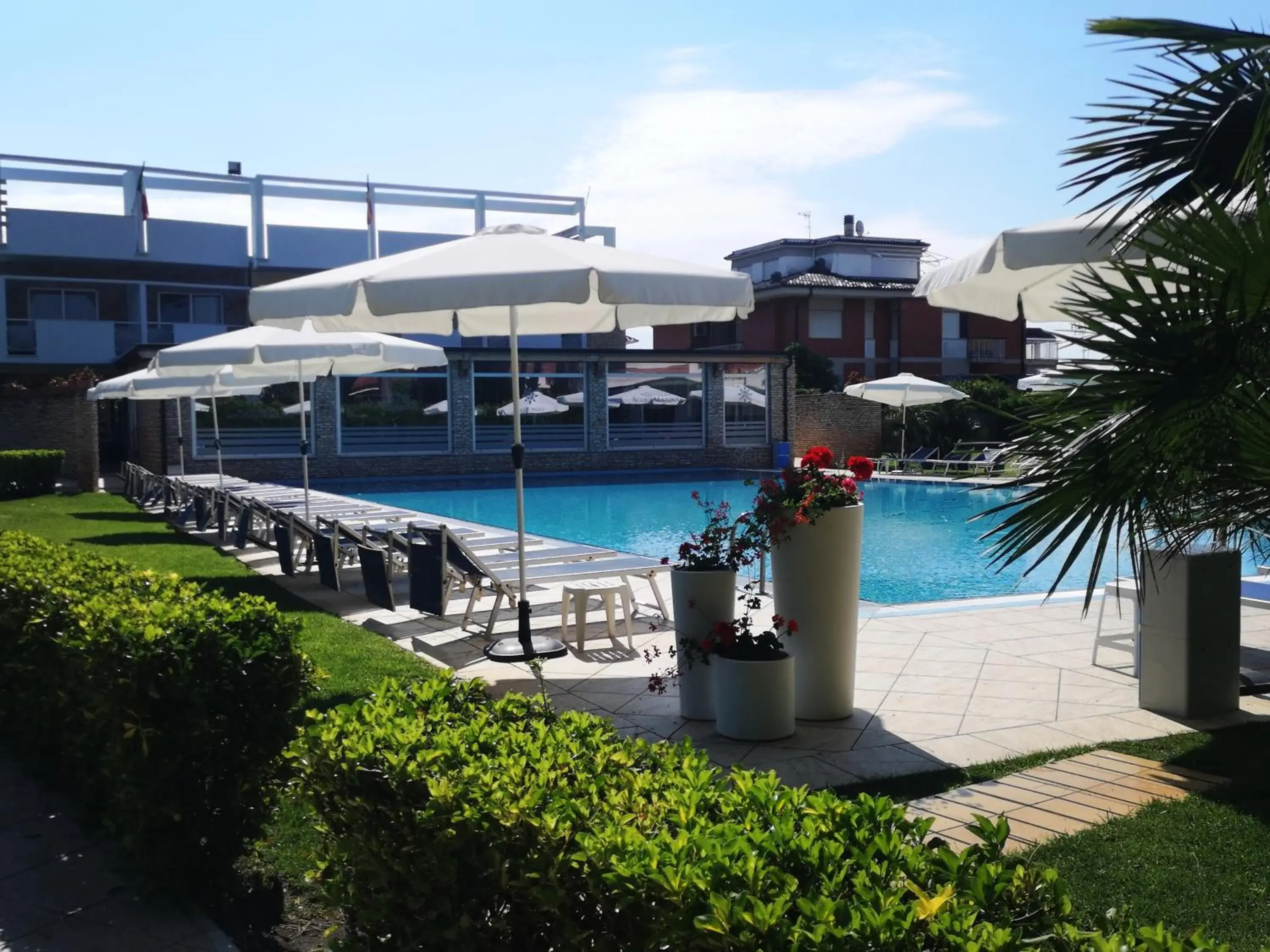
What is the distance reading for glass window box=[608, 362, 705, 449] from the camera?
30.1 meters

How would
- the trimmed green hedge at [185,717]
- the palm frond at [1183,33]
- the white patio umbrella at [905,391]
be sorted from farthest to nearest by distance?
the white patio umbrella at [905,391] < the palm frond at [1183,33] < the trimmed green hedge at [185,717]

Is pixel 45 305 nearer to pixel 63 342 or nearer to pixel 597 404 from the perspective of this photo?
pixel 63 342

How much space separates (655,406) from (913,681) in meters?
24.3

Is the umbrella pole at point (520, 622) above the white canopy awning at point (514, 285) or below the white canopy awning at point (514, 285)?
below

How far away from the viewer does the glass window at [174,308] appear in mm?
32219

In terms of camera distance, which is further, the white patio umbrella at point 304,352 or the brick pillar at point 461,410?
the brick pillar at point 461,410

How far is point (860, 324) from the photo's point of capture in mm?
41219

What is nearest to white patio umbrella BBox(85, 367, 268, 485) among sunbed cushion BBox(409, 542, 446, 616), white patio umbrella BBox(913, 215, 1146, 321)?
sunbed cushion BBox(409, 542, 446, 616)

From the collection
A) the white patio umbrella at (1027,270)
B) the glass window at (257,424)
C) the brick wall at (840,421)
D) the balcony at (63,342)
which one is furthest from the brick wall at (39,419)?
the white patio umbrella at (1027,270)

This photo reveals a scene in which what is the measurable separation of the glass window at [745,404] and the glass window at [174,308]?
15574mm

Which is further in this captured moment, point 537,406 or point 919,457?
point 537,406

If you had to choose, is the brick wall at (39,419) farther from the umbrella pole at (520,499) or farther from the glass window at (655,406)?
the umbrella pole at (520,499)

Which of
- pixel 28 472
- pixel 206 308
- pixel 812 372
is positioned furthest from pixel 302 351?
pixel 812 372

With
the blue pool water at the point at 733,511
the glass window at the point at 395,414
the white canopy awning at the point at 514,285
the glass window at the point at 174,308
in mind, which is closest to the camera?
the white canopy awning at the point at 514,285
